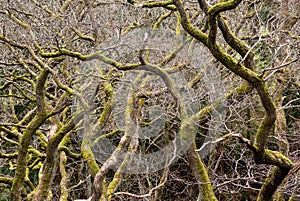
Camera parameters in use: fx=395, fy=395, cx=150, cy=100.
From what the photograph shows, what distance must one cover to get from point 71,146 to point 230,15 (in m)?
5.54

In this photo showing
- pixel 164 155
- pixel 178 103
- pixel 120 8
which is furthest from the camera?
pixel 164 155

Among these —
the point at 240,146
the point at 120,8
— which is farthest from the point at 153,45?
the point at 240,146

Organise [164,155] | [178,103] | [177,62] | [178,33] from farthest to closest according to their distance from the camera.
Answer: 1. [164,155]
2. [177,62]
3. [178,33]
4. [178,103]

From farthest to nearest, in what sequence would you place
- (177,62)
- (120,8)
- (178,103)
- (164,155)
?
(164,155) < (120,8) < (177,62) < (178,103)

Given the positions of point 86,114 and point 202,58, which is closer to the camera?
point 86,114

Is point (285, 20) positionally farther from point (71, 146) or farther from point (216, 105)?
point (71, 146)

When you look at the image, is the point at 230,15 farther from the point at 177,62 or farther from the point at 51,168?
the point at 51,168

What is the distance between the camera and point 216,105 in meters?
6.34

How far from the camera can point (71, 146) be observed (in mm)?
10766

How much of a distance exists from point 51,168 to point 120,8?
401cm

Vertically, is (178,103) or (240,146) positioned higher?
(178,103)

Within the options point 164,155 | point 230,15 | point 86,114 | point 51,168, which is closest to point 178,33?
point 230,15

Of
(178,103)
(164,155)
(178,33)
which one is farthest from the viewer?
(164,155)

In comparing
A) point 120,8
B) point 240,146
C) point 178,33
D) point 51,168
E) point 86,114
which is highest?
point 120,8
